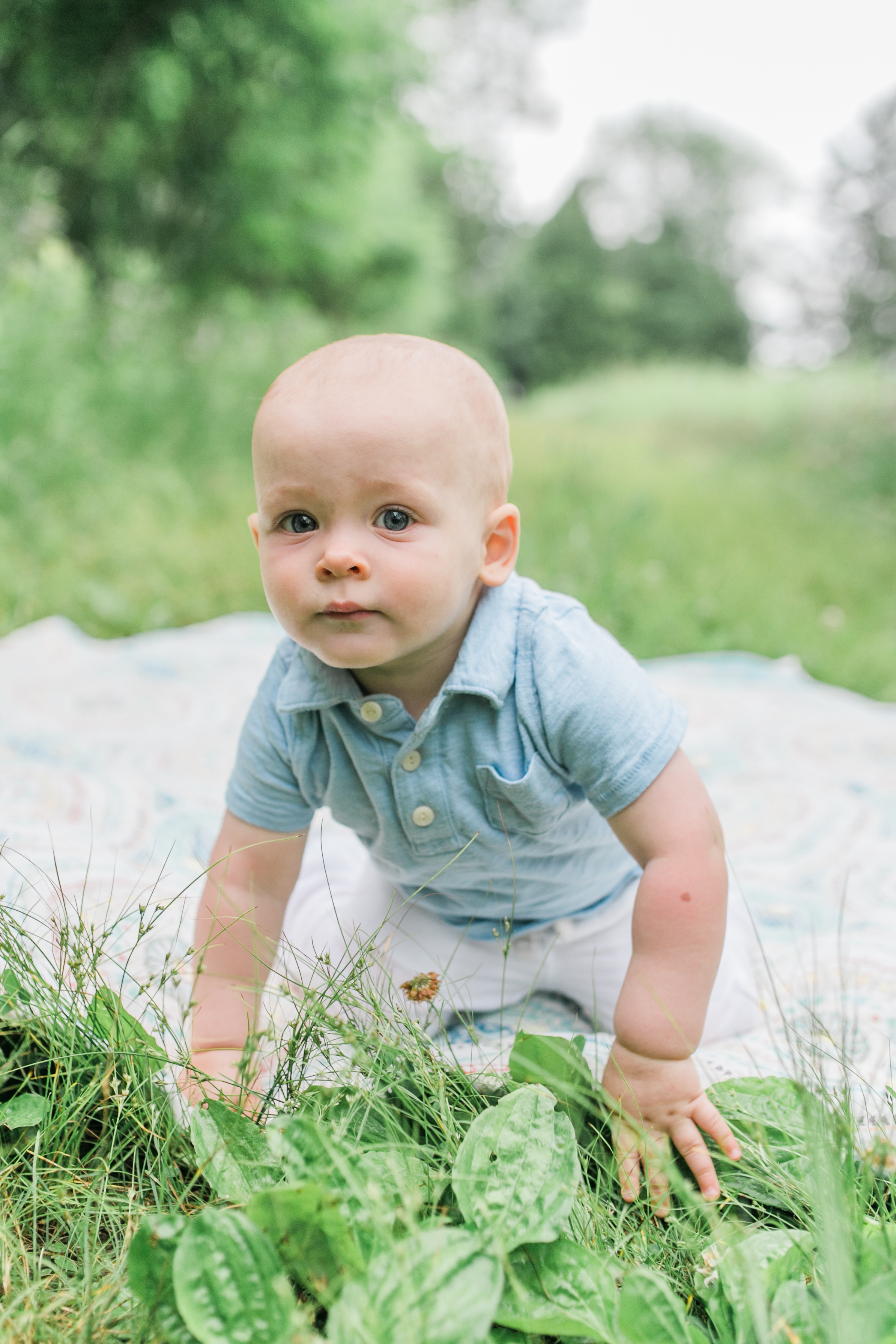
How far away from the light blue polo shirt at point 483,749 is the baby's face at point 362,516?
0.42 feet

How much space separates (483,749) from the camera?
1.27 meters

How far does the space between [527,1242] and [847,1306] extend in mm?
287

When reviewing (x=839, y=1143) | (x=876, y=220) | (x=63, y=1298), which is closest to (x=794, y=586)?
(x=839, y=1143)

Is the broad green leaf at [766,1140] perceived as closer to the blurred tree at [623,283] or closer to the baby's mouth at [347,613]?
the baby's mouth at [347,613]

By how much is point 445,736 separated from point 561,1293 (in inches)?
25.5

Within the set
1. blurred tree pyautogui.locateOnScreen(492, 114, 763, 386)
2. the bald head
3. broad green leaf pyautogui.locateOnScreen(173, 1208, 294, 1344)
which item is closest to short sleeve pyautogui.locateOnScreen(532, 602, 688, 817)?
the bald head

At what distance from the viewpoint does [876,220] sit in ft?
48.7

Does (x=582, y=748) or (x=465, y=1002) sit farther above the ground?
(x=582, y=748)

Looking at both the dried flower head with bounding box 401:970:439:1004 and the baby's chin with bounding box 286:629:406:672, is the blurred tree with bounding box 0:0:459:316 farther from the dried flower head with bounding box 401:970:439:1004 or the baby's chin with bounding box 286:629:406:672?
the dried flower head with bounding box 401:970:439:1004

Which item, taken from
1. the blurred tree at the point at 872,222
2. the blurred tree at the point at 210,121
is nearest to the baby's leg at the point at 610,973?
the blurred tree at the point at 210,121

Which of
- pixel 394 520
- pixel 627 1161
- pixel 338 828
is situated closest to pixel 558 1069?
pixel 627 1161

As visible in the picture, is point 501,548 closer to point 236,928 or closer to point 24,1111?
point 236,928

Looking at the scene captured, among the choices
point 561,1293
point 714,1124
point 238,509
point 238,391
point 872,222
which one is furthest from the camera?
point 872,222

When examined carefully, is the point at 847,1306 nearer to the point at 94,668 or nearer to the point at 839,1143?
the point at 839,1143
